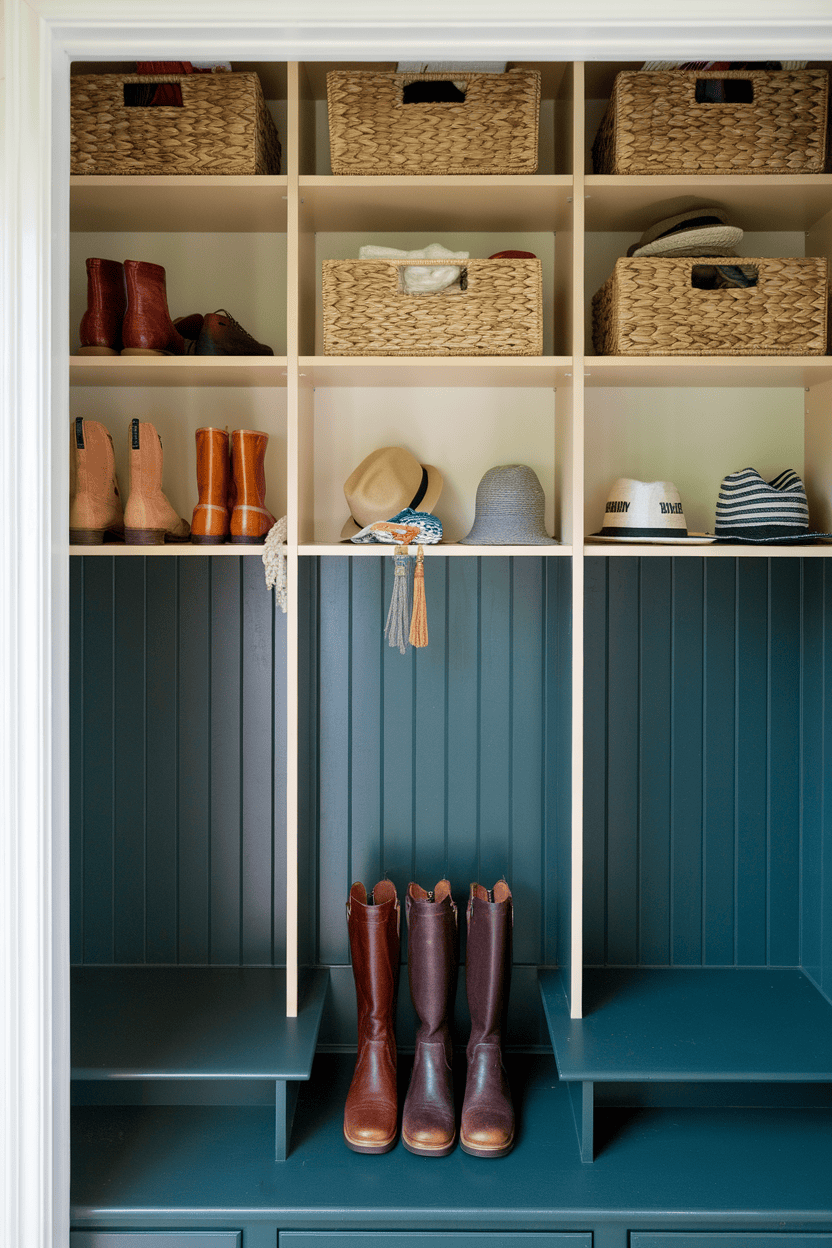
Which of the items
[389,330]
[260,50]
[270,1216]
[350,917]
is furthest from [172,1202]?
[260,50]

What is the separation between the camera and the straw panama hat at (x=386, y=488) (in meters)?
1.94

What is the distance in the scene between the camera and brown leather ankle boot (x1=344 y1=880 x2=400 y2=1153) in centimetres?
177

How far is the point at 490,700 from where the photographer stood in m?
2.13

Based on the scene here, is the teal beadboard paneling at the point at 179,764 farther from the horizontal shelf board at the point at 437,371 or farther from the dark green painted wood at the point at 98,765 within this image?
the horizontal shelf board at the point at 437,371

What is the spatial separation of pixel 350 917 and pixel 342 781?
1.19ft

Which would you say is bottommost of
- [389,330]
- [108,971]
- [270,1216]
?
[270,1216]

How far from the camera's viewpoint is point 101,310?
1.87 metres

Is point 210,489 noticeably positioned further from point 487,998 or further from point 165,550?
point 487,998

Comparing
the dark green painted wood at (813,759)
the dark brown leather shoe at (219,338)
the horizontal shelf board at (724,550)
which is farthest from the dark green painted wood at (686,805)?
the dark brown leather shoe at (219,338)

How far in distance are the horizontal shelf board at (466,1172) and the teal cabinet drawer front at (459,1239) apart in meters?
0.01

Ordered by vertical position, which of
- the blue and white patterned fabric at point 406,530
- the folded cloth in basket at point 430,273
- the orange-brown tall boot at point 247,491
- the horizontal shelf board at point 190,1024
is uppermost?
the folded cloth in basket at point 430,273

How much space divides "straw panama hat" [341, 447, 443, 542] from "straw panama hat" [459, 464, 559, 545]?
0.47ft

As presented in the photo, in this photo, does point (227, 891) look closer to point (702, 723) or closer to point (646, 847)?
point (646, 847)

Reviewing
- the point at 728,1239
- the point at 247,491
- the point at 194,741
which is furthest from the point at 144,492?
the point at 728,1239
